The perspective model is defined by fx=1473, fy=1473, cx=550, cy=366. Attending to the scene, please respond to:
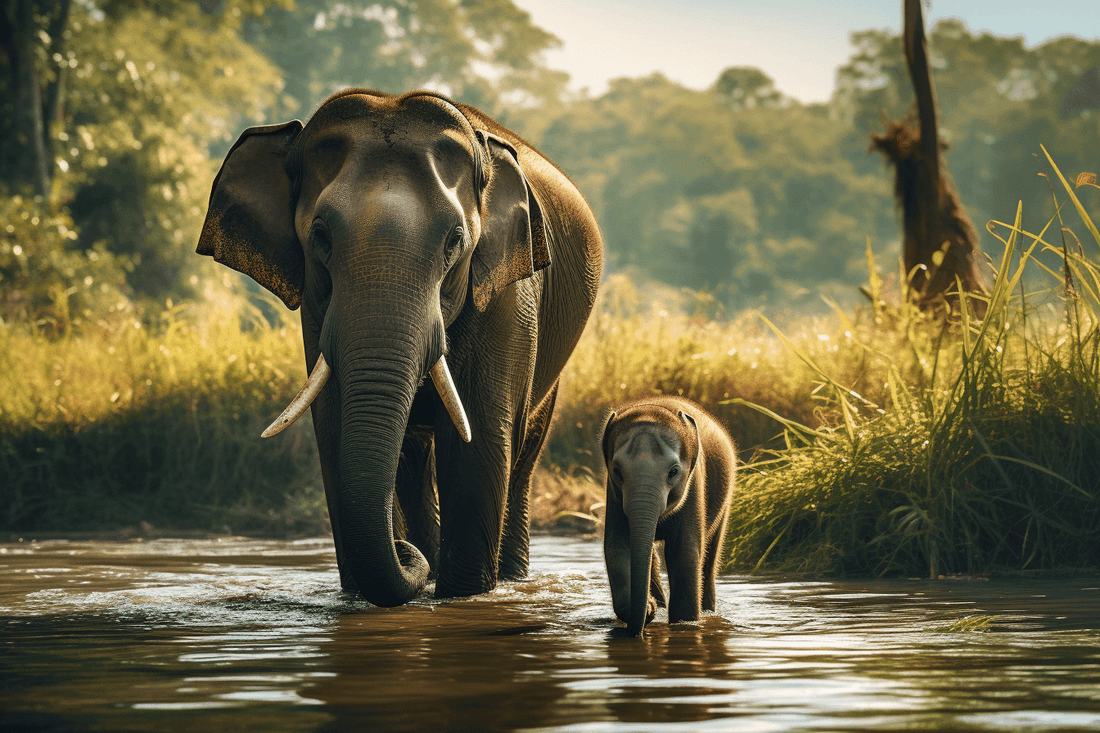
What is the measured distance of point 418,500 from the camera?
8.04 meters

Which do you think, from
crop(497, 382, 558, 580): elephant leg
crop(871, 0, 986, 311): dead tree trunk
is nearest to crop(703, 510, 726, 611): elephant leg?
crop(497, 382, 558, 580): elephant leg

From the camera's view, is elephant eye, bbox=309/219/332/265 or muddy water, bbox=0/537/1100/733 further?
elephant eye, bbox=309/219/332/265

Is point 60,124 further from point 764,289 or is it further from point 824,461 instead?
point 764,289

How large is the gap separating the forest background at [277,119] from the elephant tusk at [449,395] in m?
6.51

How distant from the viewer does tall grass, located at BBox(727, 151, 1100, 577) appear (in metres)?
8.34

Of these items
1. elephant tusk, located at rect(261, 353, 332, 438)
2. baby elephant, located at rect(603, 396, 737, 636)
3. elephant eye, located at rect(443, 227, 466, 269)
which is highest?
elephant eye, located at rect(443, 227, 466, 269)

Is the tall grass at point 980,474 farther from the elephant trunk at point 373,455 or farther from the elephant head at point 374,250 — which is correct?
the elephant trunk at point 373,455

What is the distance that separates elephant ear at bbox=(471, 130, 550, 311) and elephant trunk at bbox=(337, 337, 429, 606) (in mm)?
919

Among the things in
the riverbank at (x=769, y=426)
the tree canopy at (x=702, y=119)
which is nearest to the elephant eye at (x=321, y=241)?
the riverbank at (x=769, y=426)

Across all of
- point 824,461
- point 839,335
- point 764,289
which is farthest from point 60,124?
point 764,289

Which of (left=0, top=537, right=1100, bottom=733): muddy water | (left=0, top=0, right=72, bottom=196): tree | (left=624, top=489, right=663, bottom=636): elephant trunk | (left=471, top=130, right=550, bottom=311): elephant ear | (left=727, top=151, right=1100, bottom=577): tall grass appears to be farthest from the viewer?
(left=0, top=0, right=72, bottom=196): tree

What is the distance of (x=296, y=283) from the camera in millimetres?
6984

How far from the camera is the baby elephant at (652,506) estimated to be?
574cm

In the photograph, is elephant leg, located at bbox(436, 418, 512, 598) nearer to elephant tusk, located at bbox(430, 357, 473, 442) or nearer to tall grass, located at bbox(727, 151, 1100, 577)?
elephant tusk, located at bbox(430, 357, 473, 442)
